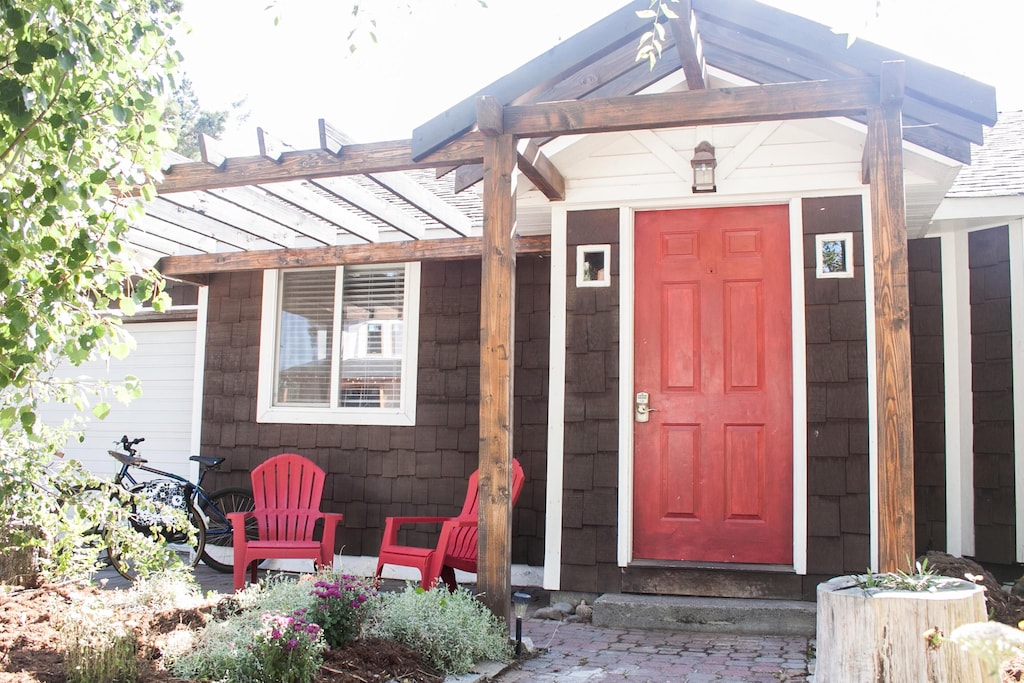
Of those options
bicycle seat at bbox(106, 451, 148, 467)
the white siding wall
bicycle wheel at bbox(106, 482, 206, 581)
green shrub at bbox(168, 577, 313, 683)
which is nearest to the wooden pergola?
green shrub at bbox(168, 577, 313, 683)

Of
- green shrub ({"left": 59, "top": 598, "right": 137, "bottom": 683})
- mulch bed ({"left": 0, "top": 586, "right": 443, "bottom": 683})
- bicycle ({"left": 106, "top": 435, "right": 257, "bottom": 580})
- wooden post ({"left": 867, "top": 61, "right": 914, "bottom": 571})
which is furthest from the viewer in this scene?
bicycle ({"left": 106, "top": 435, "right": 257, "bottom": 580})

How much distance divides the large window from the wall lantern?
2247 millimetres

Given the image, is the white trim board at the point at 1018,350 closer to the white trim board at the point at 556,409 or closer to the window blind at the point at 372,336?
the white trim board at the point at 556,409

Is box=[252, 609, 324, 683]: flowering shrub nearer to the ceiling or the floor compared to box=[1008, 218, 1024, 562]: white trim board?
nearer to the floor

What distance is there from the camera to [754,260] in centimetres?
487

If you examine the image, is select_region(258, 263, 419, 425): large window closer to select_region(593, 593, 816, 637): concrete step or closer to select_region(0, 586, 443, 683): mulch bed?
select_region(593, 593, 816, 637): concrete step

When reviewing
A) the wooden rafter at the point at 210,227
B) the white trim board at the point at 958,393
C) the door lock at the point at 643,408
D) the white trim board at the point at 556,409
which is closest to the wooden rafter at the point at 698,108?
the white trim board at the point at 556,409

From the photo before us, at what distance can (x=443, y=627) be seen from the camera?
340 cm

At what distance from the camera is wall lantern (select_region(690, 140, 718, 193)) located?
188 inches

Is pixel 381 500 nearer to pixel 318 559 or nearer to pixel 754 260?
pixel 318 559

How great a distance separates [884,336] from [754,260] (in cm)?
155

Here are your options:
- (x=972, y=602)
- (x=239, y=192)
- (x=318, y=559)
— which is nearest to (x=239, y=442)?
(x=318, y=559)

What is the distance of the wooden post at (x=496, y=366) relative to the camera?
12.4 feet

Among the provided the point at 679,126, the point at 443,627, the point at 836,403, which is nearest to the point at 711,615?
the point at 836,403
